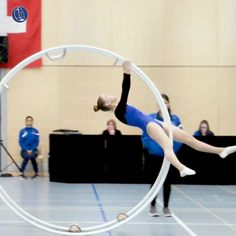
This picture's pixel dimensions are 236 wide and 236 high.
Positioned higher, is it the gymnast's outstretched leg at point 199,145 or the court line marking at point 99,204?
the gymnast's outstretched leg at point 199,145

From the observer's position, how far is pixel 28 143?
1505cm

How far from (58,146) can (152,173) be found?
5.53 meters

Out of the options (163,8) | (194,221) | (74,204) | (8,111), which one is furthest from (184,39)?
(194,221)

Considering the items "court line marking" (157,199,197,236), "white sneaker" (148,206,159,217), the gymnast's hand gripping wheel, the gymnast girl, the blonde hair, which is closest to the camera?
the gymnast girl

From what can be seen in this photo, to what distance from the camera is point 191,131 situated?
16.1 m

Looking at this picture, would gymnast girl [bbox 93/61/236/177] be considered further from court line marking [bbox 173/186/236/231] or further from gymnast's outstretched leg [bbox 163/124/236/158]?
court line marking [bbox 173/186/236/231]

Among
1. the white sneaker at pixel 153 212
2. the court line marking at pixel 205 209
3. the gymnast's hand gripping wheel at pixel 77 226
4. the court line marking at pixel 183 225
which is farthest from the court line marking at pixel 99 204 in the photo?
the court line marking at pixel 205 209

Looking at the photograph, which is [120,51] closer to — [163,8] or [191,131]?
[163,8]

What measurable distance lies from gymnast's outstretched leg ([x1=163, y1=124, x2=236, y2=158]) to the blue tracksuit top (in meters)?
8.12

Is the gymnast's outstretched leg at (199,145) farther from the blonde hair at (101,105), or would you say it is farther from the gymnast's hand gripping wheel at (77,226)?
the blonde hair at (101,105)

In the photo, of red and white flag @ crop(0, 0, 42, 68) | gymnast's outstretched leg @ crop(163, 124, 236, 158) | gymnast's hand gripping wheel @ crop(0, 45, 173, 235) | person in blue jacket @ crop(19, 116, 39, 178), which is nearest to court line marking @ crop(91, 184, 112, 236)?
gymnast's hand gripping wheel @ crop(0, 45, 173, 235)

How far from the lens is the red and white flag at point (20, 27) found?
15508mm

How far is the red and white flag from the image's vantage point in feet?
50.9

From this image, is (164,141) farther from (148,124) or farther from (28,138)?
(28,138)
